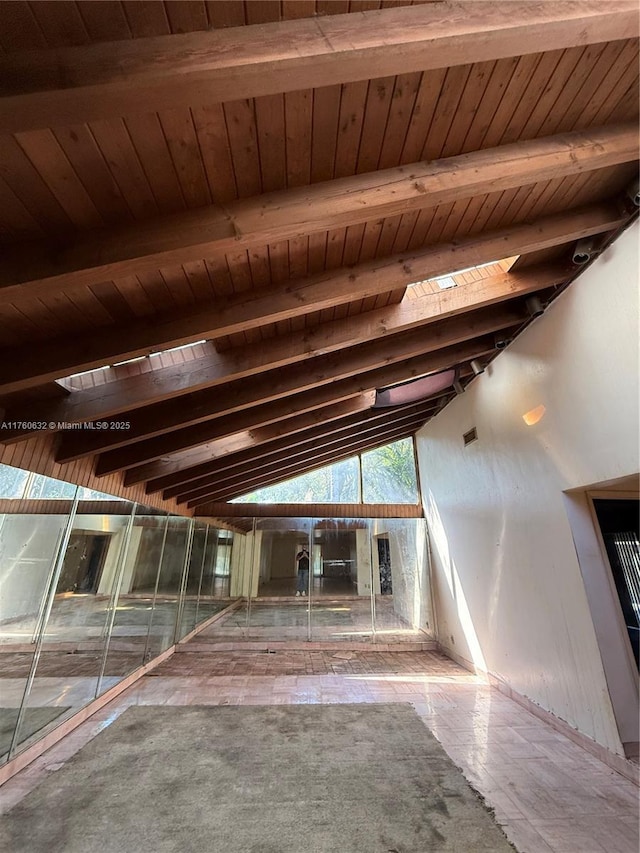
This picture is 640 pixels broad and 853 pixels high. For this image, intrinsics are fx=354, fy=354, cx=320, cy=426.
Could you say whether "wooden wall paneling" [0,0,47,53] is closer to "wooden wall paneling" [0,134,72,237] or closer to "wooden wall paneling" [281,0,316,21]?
"wooden wall paneling" [0,134,72,237]

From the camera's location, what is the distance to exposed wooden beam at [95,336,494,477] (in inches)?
141

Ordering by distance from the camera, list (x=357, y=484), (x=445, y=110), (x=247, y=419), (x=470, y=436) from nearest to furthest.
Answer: (x=445, y=110), (x=247, y=419), (x=470, y=436), (x=357, y=484)

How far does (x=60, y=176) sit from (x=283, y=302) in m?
1.10

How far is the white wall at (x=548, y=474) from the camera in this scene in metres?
2.54

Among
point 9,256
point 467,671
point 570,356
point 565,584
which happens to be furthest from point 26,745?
point 570,356

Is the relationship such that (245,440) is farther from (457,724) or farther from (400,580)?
(400,580)

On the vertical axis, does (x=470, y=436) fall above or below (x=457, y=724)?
above

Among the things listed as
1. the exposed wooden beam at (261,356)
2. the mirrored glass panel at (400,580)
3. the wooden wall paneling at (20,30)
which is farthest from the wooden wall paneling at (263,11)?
the mirrored glass panel at (400,580)

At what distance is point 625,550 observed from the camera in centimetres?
289

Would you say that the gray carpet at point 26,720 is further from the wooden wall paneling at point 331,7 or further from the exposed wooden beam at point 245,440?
the wooden wall paneling at point 331,7

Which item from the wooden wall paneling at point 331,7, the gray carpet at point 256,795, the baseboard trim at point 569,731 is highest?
the wooden wall paneling at point 331,7

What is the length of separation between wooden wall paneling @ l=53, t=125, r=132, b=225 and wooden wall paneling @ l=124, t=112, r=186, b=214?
13cm

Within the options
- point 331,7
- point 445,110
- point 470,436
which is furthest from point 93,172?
point 470,436

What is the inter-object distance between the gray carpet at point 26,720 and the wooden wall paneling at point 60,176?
335 centimetres
